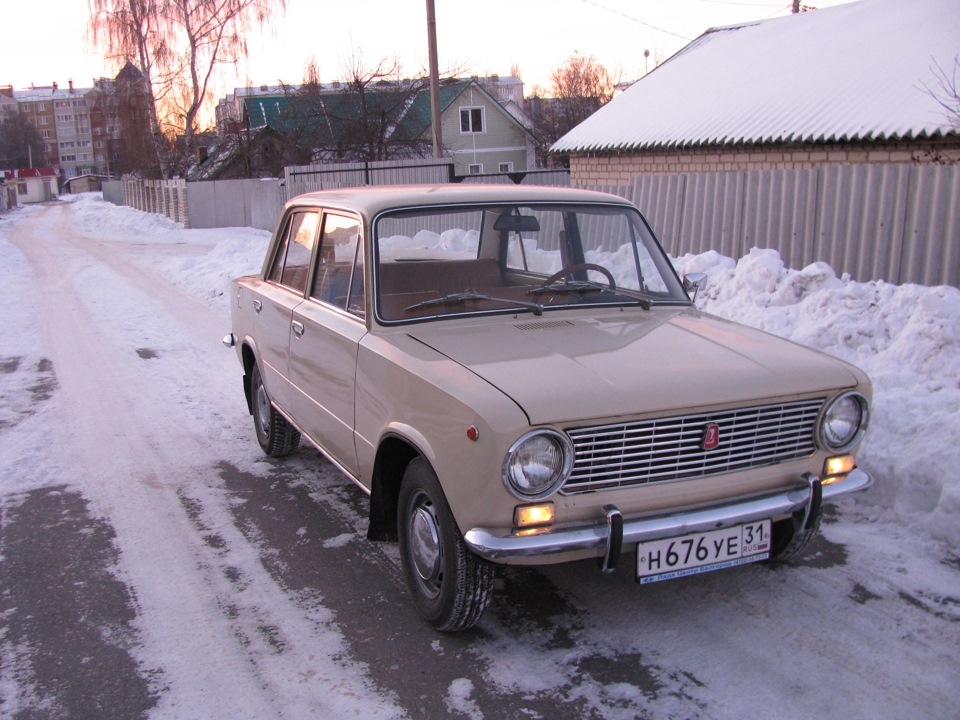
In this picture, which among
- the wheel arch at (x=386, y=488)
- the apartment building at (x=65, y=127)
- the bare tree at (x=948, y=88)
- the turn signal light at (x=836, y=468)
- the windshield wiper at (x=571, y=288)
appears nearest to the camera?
the turn signal light at (x=836, y=468)

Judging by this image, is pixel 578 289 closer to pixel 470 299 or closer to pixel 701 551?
pixel 470 299

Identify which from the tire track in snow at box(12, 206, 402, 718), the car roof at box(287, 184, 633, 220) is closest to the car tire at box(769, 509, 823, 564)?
the tire track in snow at box(12, 206, 402, 718)

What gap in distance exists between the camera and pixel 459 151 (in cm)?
4841

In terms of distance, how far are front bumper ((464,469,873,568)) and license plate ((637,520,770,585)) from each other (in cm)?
6

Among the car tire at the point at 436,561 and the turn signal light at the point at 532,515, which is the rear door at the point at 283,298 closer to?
the car tire at the point at 436,561

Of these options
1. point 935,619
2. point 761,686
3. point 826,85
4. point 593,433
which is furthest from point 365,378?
point 826,85

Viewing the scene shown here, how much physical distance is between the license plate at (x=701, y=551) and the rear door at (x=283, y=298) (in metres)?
2.58

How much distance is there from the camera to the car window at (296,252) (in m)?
5.06

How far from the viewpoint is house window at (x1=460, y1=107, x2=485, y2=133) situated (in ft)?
158

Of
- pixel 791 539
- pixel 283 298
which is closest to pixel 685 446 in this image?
pixel 791 539

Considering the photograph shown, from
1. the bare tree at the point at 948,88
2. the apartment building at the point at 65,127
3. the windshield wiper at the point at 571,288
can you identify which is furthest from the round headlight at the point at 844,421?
the apartment building at the point at 65,127

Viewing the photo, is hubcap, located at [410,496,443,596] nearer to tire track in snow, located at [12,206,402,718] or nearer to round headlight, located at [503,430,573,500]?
tire track in snow, located at [12,206,402,718]

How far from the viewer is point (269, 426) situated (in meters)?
5.89

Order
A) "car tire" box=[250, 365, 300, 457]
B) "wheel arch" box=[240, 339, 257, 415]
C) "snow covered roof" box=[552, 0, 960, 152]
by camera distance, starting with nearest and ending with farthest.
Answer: "car tire" box=[250, 365, 300, 457] < "wheel arch" box=[240, 339, 257, 415] < "snow covered roof" box=[552, 0, 960, 152]
